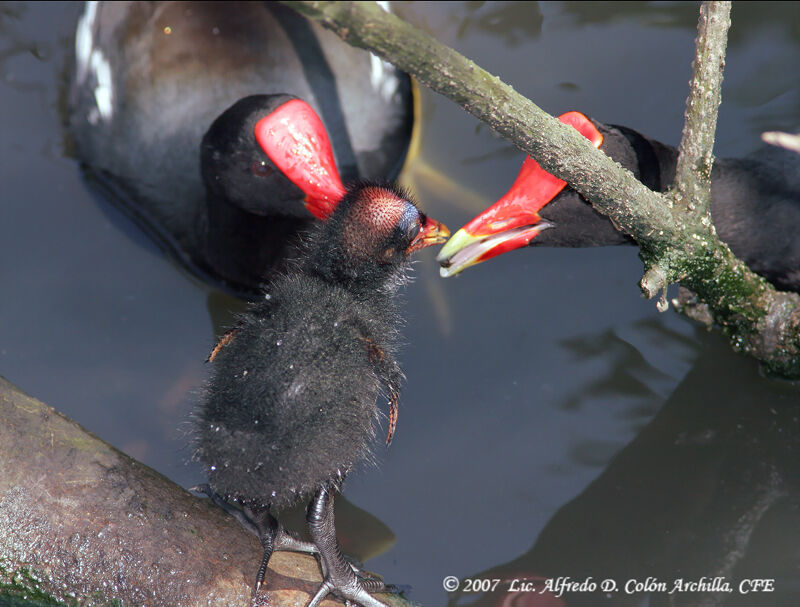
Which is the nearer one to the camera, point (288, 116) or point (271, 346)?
point (271, 346)

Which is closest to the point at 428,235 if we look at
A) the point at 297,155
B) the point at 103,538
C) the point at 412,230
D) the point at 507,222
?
the point at 412,230

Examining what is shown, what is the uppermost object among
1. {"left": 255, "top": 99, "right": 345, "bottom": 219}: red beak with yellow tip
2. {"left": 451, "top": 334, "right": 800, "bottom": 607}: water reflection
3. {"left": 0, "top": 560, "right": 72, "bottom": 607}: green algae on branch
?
{"left": 255, "top": 99, "right": 345, "bottom": 219}: red beak with yellow tip

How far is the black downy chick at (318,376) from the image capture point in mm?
2090

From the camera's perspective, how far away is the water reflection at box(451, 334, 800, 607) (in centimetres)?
264

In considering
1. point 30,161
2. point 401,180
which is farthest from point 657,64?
point 30,161

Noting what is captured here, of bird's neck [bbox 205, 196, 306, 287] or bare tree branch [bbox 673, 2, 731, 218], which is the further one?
bird's neck [bbox 205, 196, 306, 287]

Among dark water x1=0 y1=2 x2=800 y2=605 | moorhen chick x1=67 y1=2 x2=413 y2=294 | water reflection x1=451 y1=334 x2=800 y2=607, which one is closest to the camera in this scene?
water reflection x1=451 y1=334 x2=800 y2=607

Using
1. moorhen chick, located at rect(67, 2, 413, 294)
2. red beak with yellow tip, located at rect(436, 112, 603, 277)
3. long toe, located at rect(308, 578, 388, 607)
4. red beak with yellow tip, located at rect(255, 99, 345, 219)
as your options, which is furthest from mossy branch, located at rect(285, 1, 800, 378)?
moorhen chick, located at rect(67, 2, 413, 294)

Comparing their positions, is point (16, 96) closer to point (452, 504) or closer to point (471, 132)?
point (471, 132)

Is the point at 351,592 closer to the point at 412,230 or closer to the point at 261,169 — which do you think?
the point at 412,230

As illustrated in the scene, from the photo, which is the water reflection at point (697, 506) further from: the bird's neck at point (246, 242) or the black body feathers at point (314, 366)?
the bird's neck at point (246, 242)

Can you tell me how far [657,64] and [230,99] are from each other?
1892mm

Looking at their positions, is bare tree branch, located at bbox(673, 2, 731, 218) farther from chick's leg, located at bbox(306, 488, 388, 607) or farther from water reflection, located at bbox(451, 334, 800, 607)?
chick's leg, located at bbox(306, 488, 388, 607)

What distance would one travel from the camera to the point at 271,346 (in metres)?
2.19
